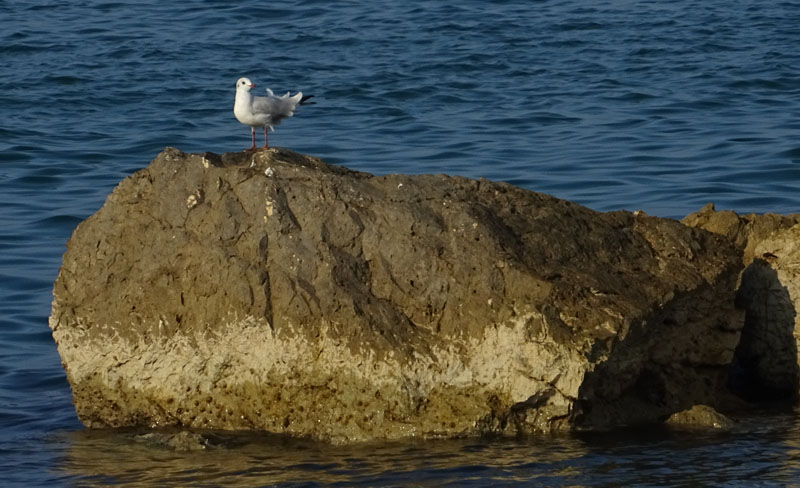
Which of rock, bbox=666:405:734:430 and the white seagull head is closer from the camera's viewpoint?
rock, bbox=666:405:734:430

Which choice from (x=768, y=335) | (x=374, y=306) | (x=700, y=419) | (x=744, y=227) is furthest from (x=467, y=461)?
(x=744, y=227)

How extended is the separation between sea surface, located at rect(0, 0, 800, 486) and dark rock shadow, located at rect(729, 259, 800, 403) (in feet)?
1.59

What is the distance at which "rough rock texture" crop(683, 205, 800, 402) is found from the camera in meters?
7.81

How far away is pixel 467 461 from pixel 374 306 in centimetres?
96

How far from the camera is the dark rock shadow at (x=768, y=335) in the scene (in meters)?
7.82

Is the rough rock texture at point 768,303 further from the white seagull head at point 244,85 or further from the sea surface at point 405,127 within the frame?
the white seagull head at point 244,85

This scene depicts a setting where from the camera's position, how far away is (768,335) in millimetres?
7871

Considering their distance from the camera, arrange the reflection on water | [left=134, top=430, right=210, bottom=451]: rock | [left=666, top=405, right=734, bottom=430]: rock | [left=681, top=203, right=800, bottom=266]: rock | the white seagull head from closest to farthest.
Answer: the reflection on water, [left=134, top=430, right=210, bottom=451]: rock, [left=666, top=405, right=734, bottom=430]: rock, [left=681, top=203, right=800, bottom=266]: rock, the white seagull head

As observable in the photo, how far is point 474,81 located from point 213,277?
12.1 metres

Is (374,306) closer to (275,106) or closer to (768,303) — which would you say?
(768,303)

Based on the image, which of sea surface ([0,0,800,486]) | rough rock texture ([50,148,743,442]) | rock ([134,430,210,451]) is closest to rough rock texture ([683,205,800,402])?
rough rock texture ([50,148,743,442])

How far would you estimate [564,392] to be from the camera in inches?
267

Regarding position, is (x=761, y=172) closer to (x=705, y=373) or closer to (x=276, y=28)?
(x=705, y=373)

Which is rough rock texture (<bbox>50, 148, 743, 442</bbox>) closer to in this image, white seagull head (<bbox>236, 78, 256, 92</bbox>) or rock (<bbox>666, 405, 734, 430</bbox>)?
rock (<bbox>666, 405, 734, 430</bbox>)
